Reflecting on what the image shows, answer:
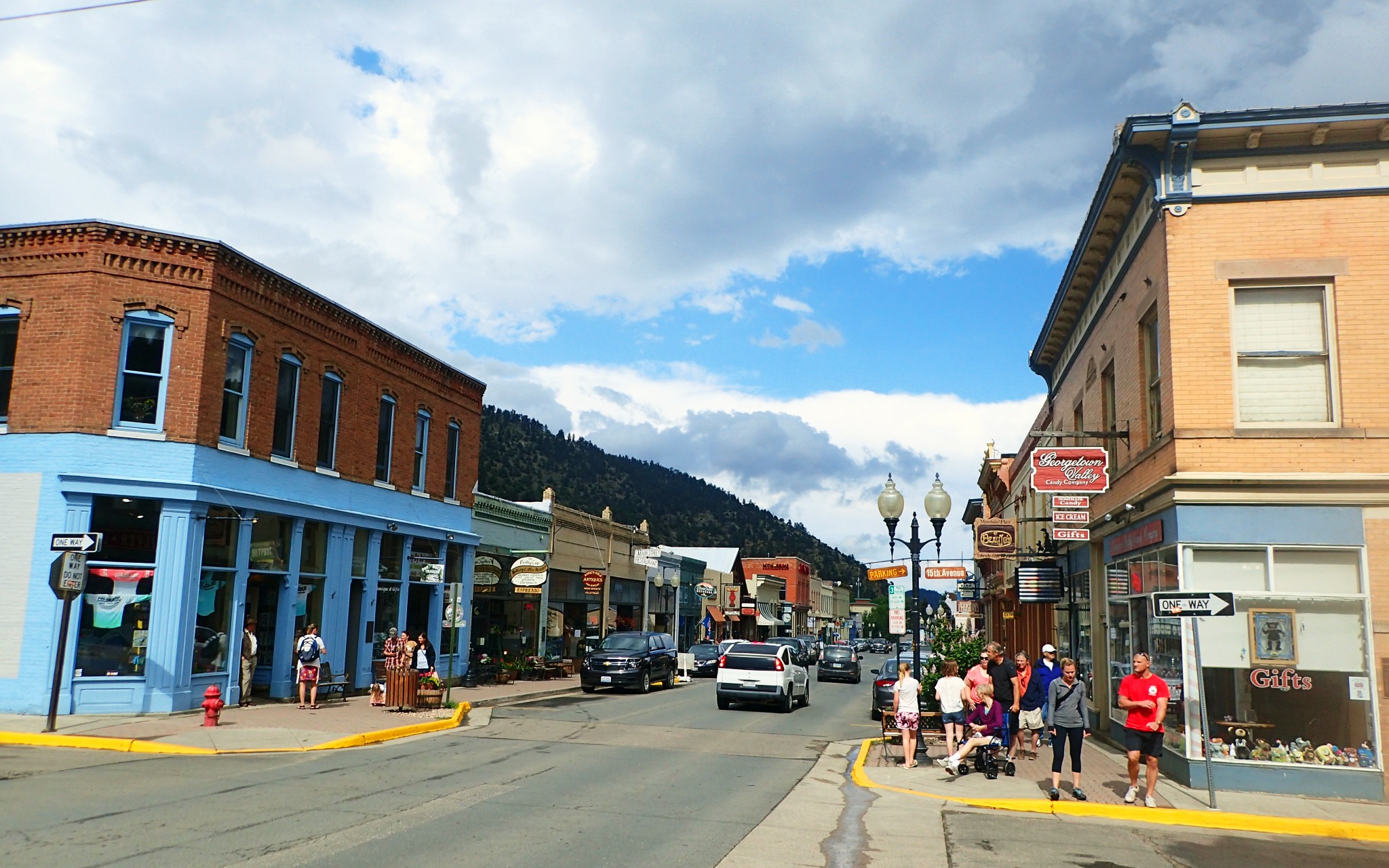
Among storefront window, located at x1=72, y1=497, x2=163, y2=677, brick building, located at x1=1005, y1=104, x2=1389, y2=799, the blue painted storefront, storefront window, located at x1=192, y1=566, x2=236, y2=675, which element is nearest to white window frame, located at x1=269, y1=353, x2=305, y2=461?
the blue painted storefront

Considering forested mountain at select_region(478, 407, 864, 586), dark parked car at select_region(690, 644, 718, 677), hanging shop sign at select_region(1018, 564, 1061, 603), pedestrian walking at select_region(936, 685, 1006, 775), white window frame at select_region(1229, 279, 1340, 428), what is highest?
forested mountain at select_region(478, 407, 864, 586)

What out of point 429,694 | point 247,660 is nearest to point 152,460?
point 247,660

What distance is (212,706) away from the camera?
678 inches

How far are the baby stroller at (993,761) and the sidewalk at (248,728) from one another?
961 centimetres

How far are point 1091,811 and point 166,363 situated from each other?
695 inches

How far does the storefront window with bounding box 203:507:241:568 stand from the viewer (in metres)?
20.3

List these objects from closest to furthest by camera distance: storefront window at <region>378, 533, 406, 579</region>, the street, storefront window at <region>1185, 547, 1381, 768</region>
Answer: the street
storefront window at <region>1185, 547, 1381, 768</region>
storefront window at <region>378, 533, 406, 579</region>

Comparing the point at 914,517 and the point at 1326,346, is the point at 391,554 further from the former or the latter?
the point at 1326,346

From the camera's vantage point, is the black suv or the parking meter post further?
the black suv

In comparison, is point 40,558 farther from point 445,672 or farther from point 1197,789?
point 1197,789

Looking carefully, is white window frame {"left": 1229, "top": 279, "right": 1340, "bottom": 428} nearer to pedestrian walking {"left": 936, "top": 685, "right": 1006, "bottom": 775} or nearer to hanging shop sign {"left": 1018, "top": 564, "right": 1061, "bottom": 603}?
pedestrian walking {"left": 936, "top": 685, "right": 1006, "bottom": 775}

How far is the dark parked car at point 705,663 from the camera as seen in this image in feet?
142

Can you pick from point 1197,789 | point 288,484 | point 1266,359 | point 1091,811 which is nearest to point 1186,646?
point 1197,789

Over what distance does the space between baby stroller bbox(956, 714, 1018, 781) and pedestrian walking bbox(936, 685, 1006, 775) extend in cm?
6
